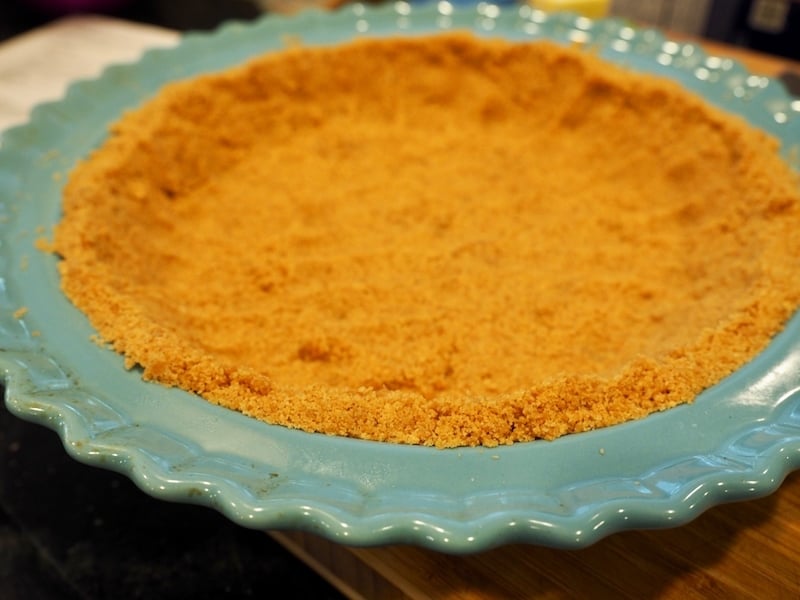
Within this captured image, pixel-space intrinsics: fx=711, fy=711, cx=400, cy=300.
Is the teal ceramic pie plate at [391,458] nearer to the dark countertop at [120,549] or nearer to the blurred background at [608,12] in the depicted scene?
the dark countertop at [120,549]

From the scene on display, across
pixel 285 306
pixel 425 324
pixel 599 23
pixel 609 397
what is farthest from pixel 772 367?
pixel 599 23

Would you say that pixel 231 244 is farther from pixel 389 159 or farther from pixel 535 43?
pixel 535 43

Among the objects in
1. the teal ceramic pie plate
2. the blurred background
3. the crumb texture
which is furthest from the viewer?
the blurred background

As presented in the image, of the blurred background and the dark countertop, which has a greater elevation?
the blurred background

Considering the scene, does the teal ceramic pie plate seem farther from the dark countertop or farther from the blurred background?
the blurred background

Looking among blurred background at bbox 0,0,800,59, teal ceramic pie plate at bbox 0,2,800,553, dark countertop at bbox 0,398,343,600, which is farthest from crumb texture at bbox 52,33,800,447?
blurred background at bbox 0,0,800,59

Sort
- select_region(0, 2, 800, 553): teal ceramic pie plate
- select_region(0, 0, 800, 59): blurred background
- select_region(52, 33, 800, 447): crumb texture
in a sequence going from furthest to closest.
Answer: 1. select_region(0, 0, 800, 59): blurred background
2. select_region(52, 33, 800, 447): crumb texture
3. select_region(0, 2, 800, 553): teal ceramic pie plate

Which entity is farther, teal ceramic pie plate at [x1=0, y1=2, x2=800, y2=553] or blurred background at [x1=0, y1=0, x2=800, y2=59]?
blurred background at [x1=0, y1=0, x2=800, y2=59]
